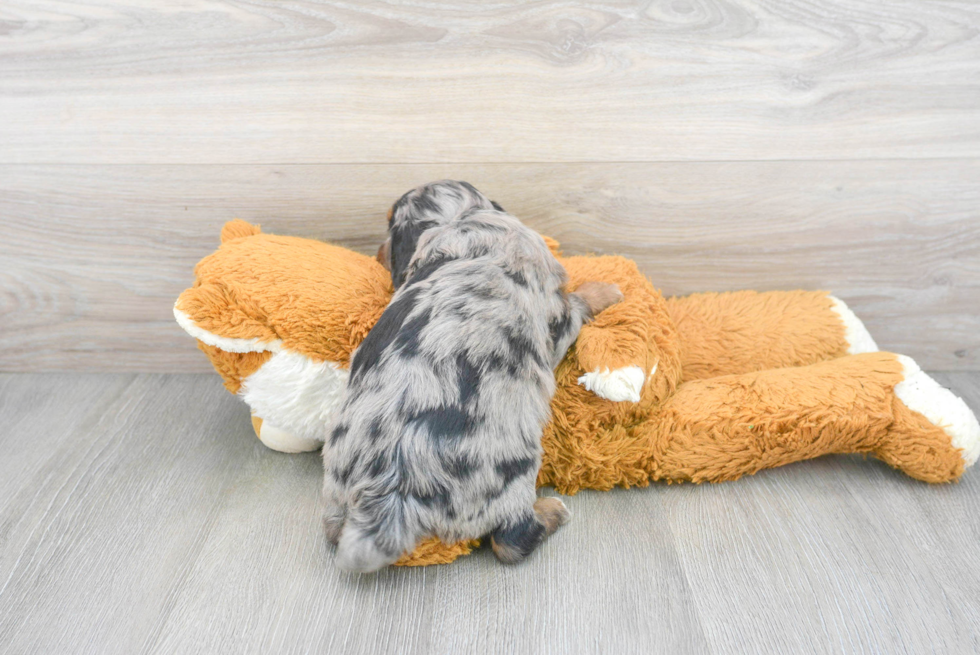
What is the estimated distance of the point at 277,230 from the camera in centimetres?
198

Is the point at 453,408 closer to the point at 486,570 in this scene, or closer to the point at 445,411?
the point at 445,411

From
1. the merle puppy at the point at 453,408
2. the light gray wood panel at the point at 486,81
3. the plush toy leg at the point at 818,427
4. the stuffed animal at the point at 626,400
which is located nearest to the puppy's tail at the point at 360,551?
the merle puppy at the point at 453,408

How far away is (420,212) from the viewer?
1604 mm

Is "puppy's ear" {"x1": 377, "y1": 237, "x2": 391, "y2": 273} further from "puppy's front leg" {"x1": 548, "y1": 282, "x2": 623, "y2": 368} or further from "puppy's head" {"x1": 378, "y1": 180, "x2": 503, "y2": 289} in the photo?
"puppy's front leg" {"x1": 548, "y1": 282, "x2": 623, "y2": 368}

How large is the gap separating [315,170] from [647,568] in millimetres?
1309

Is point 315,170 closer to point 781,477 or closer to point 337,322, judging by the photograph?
point 337,322

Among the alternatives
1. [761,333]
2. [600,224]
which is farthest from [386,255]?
[761,333]

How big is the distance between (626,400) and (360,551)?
641 millimetres

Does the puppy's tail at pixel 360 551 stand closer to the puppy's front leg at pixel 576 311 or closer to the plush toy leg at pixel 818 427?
the puppy's front leg at pixel 576 311

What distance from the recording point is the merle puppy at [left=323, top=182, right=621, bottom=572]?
49.7 inches

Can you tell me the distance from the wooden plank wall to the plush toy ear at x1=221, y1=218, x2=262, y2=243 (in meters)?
0.15

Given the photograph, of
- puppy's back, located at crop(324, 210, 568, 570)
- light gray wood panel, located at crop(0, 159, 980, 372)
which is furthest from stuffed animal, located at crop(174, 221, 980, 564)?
light gray wood panel, located at crop(0, 159, 980, 372)

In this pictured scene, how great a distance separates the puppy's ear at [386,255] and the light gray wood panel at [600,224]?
0.81ft

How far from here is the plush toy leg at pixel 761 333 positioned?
183cm
